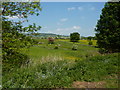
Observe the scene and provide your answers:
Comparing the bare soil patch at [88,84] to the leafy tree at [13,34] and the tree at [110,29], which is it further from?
the tree at [110,29]

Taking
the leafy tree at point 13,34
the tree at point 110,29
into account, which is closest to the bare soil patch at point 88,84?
the leafy tree at point 13,34

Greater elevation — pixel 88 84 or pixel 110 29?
pixel 110 29

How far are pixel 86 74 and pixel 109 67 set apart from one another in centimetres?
151

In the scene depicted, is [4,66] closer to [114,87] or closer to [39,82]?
[39,82]

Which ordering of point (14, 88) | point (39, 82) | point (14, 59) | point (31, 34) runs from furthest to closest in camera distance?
point (31, 34) < point (14, 59) < point (39, 82) < point (14, 88)

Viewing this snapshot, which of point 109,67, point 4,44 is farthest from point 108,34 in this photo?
point 4,44

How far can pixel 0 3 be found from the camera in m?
5.29

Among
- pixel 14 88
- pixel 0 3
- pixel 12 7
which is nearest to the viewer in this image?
pixel 14 88

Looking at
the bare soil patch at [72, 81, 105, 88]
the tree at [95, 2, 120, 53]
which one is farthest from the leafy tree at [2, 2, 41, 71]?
the tree at [95, 2, 120, 53]

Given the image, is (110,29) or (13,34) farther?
(110,29)

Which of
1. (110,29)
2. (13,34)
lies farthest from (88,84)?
(110,29)

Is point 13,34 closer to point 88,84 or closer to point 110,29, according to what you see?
point 88,84

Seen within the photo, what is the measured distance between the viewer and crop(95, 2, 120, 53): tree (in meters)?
18.0

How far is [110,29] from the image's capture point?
→ 19.2m
